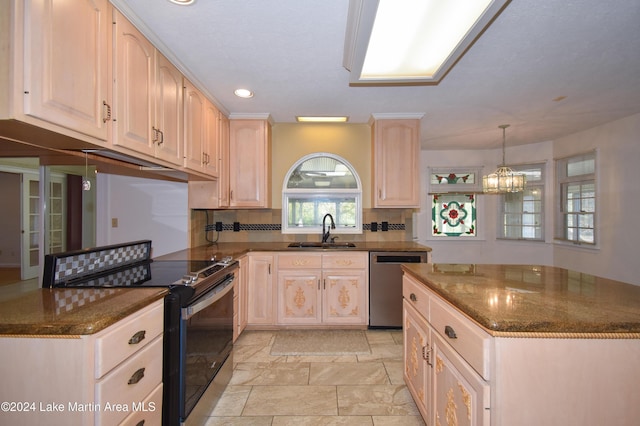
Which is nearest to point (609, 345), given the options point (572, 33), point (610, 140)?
point (572, 33)

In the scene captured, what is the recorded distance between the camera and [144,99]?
5.46 feet

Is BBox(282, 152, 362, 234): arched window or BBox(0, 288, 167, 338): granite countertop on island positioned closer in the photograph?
BBox(0, 288, 167, 338): granite countertop on island

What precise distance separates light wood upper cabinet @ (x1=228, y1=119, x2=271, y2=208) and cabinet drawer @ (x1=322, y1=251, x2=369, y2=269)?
95cm

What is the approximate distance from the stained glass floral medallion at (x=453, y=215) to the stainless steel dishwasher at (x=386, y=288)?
2.33 meters

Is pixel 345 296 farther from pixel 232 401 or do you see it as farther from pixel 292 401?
pixel 232 401

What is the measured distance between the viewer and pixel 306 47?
186 cm

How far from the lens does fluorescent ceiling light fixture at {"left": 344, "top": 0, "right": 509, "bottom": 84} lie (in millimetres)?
1482

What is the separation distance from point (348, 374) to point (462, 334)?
4.63ft

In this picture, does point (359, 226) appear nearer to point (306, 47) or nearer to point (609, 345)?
point (306, 47)

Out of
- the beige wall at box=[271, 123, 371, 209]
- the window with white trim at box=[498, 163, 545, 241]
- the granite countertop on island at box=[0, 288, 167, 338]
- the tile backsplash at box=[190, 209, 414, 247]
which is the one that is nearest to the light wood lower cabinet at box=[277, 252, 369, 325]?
the tile backsplash at box=[190, 209, 414, 247]

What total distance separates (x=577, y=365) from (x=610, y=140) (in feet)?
12.9

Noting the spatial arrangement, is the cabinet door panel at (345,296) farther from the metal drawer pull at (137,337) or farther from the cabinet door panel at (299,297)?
the metal drawer pull at (137,337)

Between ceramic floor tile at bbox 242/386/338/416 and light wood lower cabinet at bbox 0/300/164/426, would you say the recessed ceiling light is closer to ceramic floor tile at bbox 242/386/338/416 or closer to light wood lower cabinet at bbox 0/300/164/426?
light wood lower cabinet at bbox 0/300/164/426

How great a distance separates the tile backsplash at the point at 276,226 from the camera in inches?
140
